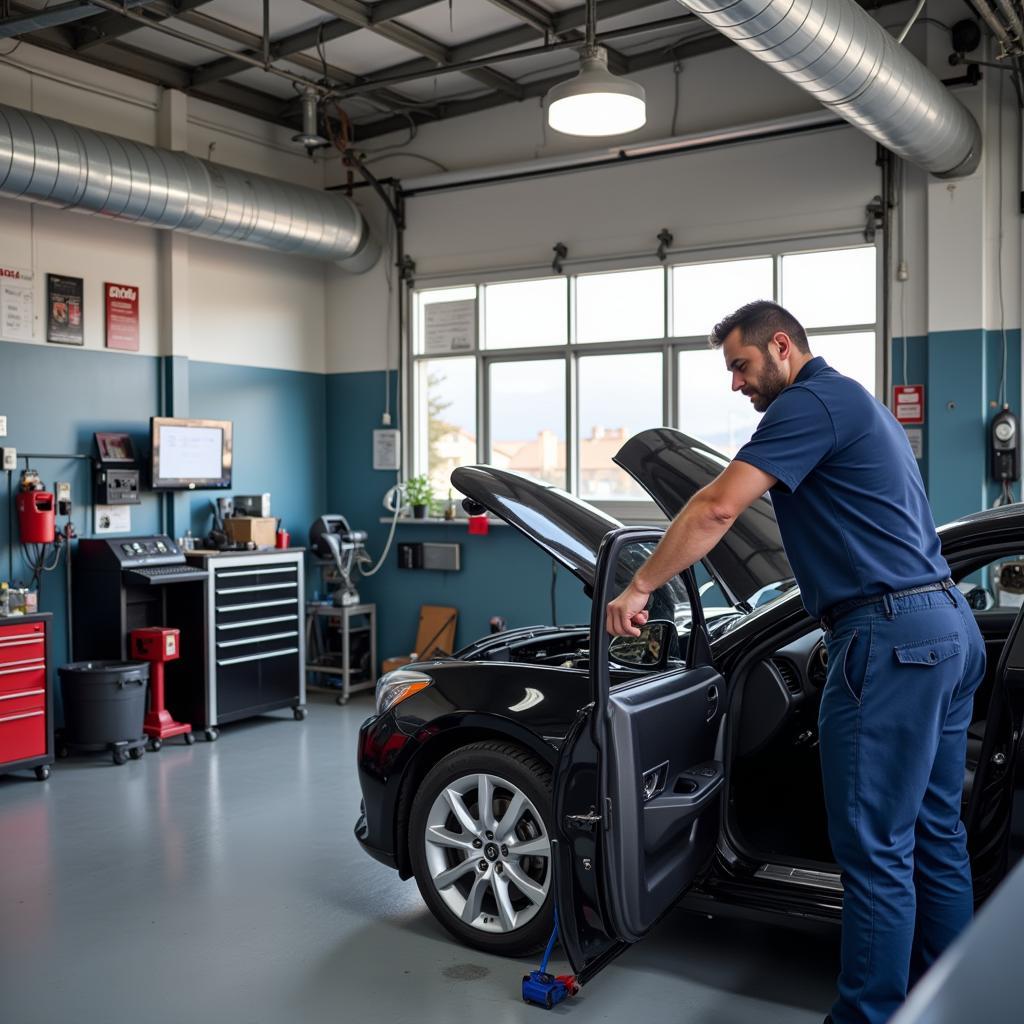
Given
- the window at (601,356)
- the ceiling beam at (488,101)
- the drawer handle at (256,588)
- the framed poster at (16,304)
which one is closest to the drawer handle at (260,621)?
the drawer handle at (256,588)

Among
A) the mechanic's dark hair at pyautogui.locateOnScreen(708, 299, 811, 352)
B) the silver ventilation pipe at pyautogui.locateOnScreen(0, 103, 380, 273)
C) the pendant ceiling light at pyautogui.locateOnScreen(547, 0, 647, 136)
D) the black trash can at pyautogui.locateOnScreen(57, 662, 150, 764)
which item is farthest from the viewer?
the black trash can at pyautogui.locateOnScreen(57, 662, 150, 764)

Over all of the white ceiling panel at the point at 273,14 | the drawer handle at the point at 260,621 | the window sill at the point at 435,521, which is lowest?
the drawer handle at the point at 260,621

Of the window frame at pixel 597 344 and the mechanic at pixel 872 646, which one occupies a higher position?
the window frame at pixel 597 344

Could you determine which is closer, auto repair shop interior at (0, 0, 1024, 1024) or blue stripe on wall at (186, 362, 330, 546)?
auto repair shop interior at (0, 0, 1024, 1024)

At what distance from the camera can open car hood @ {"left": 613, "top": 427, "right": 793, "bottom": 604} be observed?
10.3 feet

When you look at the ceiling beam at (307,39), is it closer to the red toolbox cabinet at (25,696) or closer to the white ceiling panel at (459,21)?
the white ceiling panel at (459,21)

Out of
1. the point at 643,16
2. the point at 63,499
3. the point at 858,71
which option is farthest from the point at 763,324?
the point at 63,499

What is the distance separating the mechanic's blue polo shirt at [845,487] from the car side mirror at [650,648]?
23.6 inches

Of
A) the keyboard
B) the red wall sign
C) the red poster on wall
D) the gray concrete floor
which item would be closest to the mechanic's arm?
the gray concrete floor

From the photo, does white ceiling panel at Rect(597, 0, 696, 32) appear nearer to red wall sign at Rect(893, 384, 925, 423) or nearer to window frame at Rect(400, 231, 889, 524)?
window frame at Rect(400, 231, 889, 524)

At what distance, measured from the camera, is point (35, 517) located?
17.4ft

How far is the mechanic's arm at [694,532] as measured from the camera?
2.12 m

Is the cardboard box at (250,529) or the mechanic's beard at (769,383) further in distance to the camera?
the cardboard box at (250,529)

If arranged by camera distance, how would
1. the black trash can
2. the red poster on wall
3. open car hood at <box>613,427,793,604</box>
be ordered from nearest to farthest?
1. open car hood at <box>613,427,793,604</box>
2. the black trash can
3. the red poster on wall
